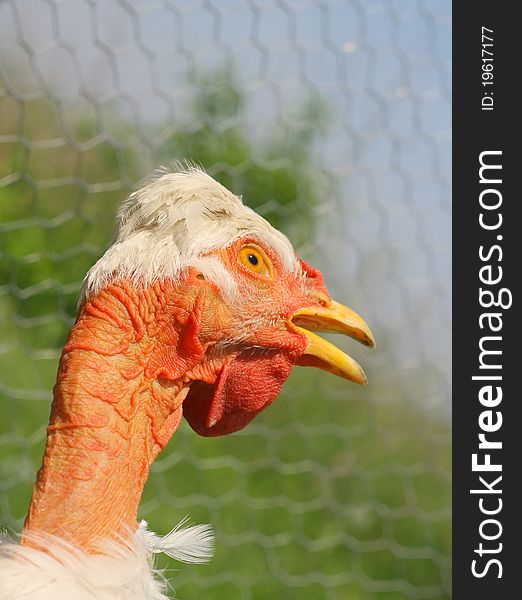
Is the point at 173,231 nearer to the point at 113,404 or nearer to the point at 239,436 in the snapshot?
the point at 113,404

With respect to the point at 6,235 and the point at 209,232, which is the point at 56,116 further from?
the point at 209,232

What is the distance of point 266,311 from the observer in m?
1.44

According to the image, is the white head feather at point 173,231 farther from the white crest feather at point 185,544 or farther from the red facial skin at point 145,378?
the white crest feather at point 185,544

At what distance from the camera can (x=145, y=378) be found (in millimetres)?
1318

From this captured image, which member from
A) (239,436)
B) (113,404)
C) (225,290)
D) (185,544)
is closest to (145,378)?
(113,404)

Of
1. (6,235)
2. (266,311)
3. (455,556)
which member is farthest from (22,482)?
(266,311)

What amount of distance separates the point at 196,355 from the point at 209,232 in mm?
188

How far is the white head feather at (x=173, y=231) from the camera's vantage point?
1.33 meters

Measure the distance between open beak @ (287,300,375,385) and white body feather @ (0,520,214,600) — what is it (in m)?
0.43

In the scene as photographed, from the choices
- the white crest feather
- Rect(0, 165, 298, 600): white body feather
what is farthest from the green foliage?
Rect(0, 165, 298, 600): white body feather

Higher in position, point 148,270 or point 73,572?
point 148,270

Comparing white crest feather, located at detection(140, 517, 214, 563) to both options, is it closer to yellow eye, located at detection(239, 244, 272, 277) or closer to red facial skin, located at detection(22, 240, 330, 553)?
red facial skin, located at detection(22, 240, 330, 553)

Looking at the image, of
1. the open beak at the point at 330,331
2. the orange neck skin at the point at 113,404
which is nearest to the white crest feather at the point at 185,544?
the orange neck skin at the point at 113,404

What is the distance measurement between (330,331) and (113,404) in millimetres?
456
